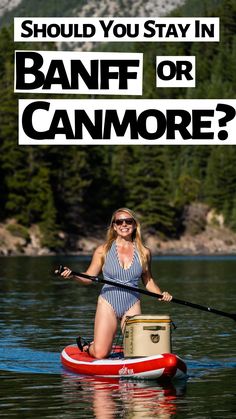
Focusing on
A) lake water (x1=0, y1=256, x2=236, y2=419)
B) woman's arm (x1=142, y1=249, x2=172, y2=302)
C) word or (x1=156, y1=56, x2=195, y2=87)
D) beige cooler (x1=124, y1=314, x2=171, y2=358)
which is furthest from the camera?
word or (x1=156, y1=56, x2=195, y2=87)

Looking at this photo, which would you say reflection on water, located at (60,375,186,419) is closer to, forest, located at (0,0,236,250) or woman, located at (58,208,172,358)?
woman, located at (58,208,172,358)

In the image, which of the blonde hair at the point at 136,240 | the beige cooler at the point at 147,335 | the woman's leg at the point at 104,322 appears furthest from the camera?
the woman's leg at the point at 104,322

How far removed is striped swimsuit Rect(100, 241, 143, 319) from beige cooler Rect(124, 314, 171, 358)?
17.8 inches

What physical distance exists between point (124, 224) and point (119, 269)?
2.85 ft

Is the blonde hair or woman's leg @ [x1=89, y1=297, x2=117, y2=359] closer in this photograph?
the blonde hair

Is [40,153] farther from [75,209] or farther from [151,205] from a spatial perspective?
[151,205]

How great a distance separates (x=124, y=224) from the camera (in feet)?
69.1

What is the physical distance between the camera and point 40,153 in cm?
14562

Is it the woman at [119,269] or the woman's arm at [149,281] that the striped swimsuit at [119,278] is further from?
the woman's arm at [149,281]

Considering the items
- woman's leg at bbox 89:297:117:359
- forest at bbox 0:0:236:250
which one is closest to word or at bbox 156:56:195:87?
woman's leg at bbox 89:297:117:359

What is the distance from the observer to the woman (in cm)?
2125

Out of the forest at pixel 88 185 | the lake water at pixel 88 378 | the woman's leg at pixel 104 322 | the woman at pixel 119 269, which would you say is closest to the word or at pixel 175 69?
the lake water at pixel 88 378

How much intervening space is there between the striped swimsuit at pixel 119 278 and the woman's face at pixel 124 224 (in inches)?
12.6

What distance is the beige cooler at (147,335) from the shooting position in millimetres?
20859
